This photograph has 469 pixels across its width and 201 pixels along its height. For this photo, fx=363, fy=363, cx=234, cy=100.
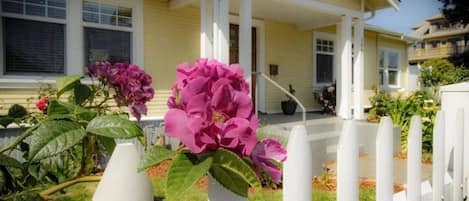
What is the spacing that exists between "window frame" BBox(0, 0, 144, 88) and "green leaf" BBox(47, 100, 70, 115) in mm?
5484

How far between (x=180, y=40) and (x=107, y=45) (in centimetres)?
157

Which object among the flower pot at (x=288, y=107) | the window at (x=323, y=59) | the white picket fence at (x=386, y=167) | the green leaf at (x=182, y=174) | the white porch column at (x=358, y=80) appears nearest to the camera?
the green leaf at (x=182, y=174)

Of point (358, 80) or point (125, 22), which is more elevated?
point (125, 22)

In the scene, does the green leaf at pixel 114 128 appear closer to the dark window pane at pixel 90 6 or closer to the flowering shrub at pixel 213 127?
the flowering shrub at pixel 213 127

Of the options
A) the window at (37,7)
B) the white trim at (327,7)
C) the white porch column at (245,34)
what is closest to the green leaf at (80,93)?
the window at (37,7)

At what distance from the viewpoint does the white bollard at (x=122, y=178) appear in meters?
0.85

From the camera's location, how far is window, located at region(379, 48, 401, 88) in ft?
46.6

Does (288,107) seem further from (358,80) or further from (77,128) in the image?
(77,128)

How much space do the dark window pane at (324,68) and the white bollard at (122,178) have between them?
1073cm

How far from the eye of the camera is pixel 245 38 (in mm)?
6855

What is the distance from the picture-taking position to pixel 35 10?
5.79 meters

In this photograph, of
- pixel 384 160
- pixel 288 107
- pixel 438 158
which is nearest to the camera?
pixel 384 160

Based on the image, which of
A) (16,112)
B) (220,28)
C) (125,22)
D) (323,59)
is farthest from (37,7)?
(323,59)

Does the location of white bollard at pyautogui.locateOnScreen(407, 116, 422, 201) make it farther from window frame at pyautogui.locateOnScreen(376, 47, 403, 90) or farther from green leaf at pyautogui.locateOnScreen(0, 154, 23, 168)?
window frame at pyautogui.locateOnScreen(376, 47, 403, 90)
